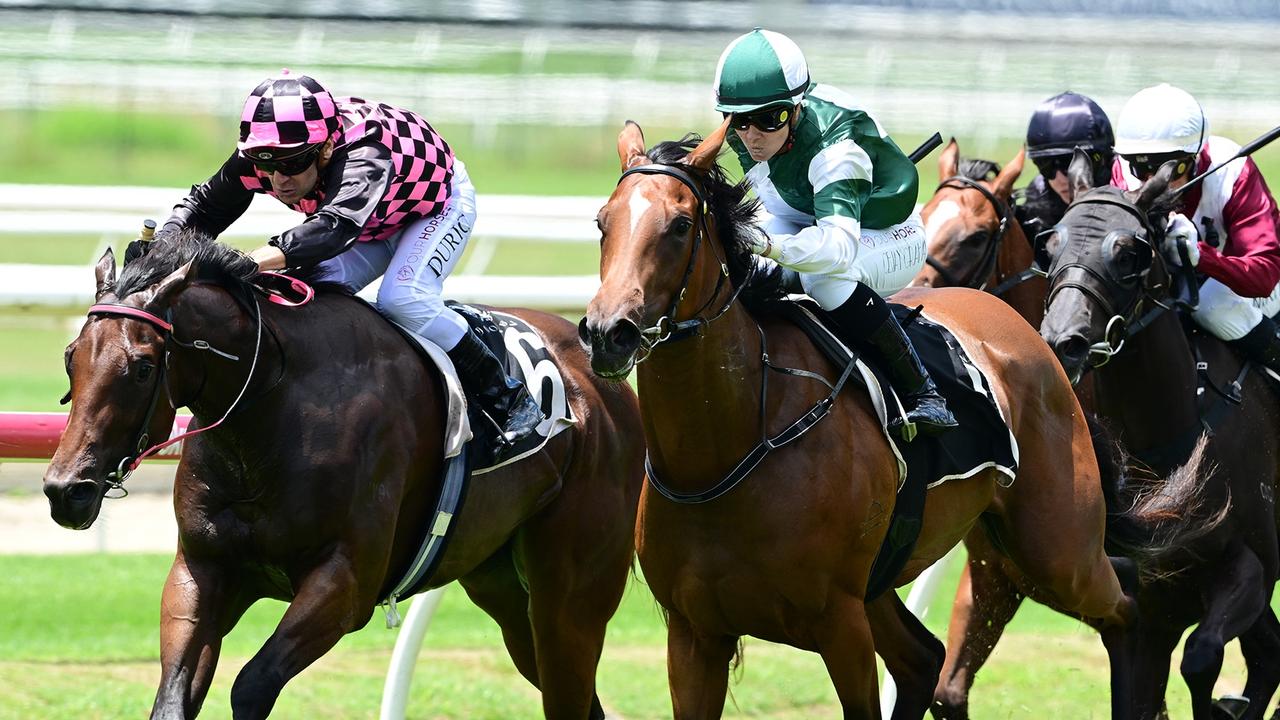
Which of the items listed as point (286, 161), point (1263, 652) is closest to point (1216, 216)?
point (1263, 652)

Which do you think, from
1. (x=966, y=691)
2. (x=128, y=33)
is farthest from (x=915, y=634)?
(x=128, y=33)

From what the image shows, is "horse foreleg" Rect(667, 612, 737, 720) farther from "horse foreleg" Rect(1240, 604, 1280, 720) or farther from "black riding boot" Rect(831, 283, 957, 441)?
"horse foreleg" Rect(1240, 604, 1280, 720)

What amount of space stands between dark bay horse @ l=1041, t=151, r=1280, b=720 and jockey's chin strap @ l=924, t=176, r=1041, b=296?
0.59m

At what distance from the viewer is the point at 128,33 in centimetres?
3189

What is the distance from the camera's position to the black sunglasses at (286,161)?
4598mm

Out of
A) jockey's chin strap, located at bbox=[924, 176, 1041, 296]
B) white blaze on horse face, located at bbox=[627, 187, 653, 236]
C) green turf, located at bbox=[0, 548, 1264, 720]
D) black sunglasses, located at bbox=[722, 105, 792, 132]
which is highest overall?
black sunglasses, located at bbox=[722, 105, 792, 132]

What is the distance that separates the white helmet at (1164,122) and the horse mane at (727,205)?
2.11m

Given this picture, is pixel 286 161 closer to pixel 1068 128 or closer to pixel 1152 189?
pixel 1152 189

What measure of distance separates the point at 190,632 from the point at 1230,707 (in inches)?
133

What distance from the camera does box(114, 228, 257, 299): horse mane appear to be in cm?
420

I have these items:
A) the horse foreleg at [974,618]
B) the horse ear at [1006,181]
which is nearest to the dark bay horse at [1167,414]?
the horse foreleg at [974,618]

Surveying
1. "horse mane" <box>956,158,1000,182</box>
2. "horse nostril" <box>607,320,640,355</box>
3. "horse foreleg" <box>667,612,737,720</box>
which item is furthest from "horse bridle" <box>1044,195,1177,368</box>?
"horse nostril" <box>607,320,640,355</box>

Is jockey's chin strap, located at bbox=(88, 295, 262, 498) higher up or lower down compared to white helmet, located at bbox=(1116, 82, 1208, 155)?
lower down

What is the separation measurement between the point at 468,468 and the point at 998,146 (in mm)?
22301
